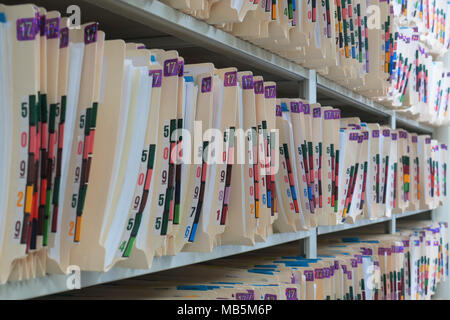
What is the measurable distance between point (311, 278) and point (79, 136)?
1.01m

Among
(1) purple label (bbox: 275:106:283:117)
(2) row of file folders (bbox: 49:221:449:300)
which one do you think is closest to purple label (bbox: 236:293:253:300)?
(2) row of file folders (bbox: 49:221:449:300)

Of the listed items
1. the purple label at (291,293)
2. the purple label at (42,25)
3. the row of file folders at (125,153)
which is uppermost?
the purple label at (42,25)

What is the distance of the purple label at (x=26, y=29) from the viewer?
28.7 inches

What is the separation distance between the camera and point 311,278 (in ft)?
5.48

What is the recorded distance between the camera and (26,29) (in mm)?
730

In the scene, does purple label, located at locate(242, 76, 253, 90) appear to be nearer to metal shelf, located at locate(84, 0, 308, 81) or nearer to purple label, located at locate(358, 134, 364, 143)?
metal shelf, located at locate(84, 0, 308, 81)

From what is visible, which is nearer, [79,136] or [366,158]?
[79,136]

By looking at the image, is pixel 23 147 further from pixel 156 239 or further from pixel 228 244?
pixel 228 244

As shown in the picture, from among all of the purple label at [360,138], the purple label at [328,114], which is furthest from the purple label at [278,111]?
the purple label at [360,138]

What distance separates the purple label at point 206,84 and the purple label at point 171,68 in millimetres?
106

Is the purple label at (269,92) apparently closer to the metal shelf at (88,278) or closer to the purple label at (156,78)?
the metal shelf at (88,278)

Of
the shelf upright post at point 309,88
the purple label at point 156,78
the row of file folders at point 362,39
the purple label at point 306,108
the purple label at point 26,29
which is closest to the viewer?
the purple label at point 26,29
